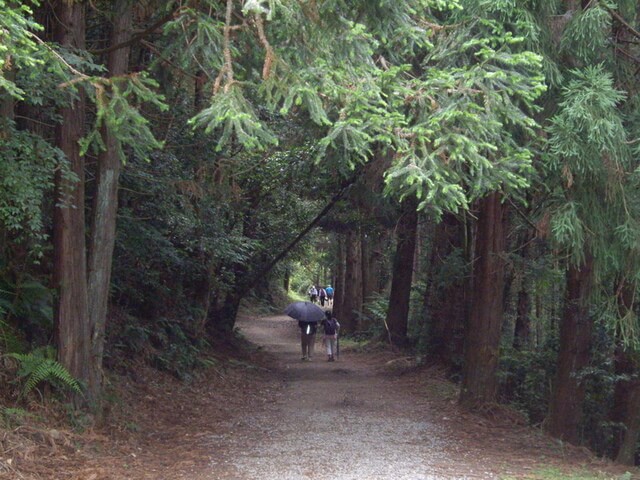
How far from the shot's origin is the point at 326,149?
1147 centimetres

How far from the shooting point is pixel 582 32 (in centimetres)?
937

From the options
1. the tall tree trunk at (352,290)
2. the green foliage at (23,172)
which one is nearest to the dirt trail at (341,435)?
the green foliage at (23,172)

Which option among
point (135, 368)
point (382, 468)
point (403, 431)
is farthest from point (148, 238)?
point (382, 468)

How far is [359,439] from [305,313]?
10350 mm

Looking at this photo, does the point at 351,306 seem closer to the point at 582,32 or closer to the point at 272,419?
the point at 272,419

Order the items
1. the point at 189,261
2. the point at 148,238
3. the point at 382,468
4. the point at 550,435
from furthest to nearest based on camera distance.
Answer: the point at 189,261 → the point at 148,238 → the point at 550,435 → the point at 382,468

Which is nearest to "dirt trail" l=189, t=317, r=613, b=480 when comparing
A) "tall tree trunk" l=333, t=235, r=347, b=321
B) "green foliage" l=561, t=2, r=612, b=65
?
"green foliage" l=561, t=2, r=612, b=65

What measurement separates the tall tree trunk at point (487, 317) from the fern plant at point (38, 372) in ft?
21.2

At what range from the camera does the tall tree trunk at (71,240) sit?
30.0ft

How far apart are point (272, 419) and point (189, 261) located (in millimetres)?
5697

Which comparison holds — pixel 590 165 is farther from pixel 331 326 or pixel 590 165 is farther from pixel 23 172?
pixel 331 326

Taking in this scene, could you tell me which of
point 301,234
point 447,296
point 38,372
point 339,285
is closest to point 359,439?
point 38,372

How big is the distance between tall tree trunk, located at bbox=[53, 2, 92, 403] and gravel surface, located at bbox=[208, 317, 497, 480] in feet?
7.40

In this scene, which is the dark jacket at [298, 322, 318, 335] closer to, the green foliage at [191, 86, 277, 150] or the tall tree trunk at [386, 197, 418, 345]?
the tall tree trunk at [386, 197, 418, 345]
